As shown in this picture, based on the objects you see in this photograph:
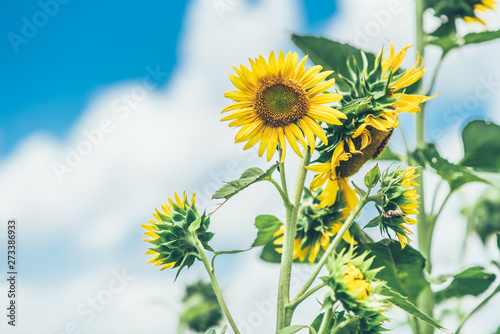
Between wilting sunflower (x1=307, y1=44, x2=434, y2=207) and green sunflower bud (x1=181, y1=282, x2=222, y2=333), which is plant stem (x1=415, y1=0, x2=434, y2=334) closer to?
wilting sunflower (x1=307, y1=44, x2=434, y2=207)

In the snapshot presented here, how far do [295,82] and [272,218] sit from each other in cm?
34

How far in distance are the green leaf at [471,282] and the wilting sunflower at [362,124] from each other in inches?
22.4

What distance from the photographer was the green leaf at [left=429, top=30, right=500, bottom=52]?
184 cm

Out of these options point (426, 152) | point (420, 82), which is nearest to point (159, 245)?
point (426, 152)

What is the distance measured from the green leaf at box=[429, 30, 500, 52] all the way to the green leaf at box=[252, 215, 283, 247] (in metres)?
1.03

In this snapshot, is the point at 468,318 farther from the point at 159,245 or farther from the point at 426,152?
the point at 159,245

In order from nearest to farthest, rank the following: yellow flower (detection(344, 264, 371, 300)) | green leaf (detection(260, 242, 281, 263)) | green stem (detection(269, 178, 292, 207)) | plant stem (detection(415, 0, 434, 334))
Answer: yellow flower (detection(344, 264, 371, 300)) < green stem (detection(269, 178, 292, 207)) < green leaf (detection(260, 242, 281, 263)) < plant stem (detection(415, 0, 434, 334))

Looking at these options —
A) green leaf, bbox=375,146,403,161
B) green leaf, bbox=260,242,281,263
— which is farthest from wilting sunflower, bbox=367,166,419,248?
green leaf, bbox=375,146,403,161

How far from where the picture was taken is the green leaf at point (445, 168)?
1.63 meters

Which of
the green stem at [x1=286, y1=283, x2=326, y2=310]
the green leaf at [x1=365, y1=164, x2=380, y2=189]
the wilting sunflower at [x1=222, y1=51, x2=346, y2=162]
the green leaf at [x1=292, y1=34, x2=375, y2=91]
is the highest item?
the green leaf at [x1=292, y1=34, x2=375, y2=91]

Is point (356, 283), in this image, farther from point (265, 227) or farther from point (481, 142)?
point (481, 142)

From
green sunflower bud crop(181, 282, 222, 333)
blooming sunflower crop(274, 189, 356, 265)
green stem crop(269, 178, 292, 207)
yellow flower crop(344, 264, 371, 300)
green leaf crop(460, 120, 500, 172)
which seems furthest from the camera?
green sunflower bud crop(181, 282, 222, 333)

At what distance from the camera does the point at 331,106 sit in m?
1.14

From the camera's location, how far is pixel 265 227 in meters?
1.29
